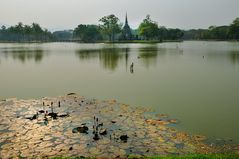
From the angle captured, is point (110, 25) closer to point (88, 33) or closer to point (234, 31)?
point (88, 33)

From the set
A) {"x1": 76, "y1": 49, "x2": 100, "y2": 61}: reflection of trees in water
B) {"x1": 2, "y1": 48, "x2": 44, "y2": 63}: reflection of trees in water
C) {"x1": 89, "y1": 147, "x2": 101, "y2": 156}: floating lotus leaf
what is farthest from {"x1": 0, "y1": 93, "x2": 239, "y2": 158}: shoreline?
{"x1": 2, "y1": 48, "x2": 44, "y2": 63}: reflection of trees in water

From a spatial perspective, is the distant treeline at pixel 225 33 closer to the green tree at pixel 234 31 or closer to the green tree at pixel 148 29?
the green tree at pixel 234 31

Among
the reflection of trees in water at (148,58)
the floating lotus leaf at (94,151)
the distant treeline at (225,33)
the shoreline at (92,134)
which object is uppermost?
the distant treeline at (225,33)

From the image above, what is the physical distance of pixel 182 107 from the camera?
17406 millimetres

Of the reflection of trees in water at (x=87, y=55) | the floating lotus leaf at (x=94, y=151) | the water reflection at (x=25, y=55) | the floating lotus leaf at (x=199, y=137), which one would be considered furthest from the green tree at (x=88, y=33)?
the floating lotus leaf at (x=94, y=151)

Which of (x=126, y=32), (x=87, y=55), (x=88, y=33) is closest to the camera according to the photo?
(x=87, y=55)

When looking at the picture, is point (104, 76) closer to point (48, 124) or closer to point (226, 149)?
point (48, 124)

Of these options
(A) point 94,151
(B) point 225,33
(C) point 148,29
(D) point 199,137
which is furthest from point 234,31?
(A) point 94,151

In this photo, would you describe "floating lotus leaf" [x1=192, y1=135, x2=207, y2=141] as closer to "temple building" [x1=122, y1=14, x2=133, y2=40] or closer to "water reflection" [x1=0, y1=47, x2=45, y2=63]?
"water reflection" [x1=0, y1=47, x2=45, y2=63]

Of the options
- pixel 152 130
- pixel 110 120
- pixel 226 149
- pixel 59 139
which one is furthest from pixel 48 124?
pixel 226 149

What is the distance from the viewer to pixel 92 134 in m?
12.3

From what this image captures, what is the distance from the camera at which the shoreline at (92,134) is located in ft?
34.8

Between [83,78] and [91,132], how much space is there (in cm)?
1689

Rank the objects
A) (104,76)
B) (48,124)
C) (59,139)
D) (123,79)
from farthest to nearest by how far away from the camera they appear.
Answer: (104,76) < (123,79) < (48,124) < (59,139)
